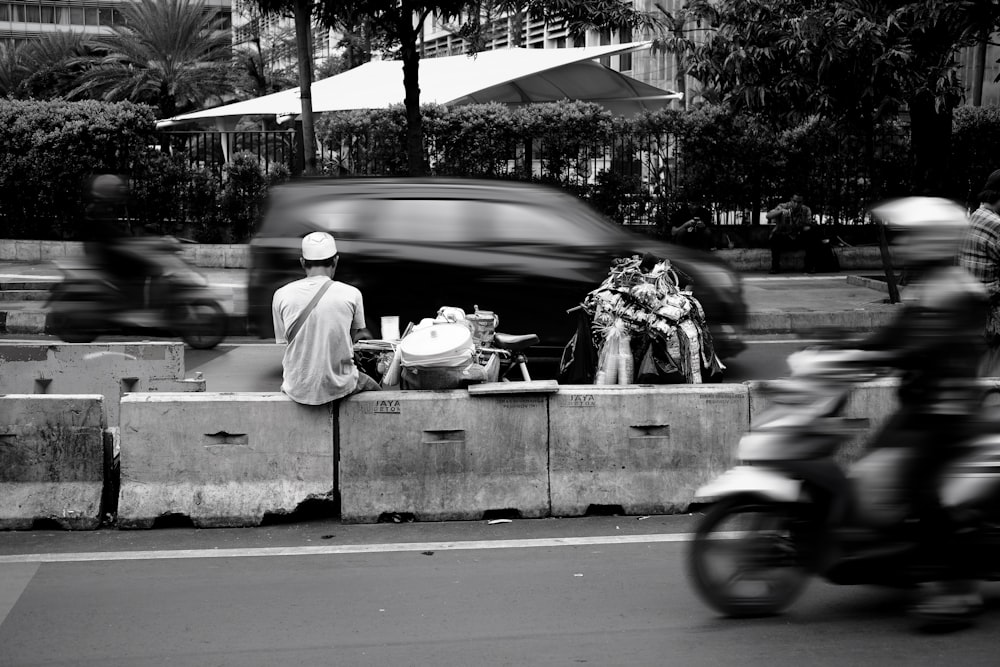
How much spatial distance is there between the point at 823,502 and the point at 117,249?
8356 millimetres

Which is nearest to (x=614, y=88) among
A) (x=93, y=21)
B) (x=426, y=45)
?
(x=426, y=45)

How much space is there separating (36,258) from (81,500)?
49.1 ft

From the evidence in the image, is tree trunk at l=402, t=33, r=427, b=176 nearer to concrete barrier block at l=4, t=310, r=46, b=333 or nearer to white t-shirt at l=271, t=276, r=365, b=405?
concrete barrier block at l=4, t=310, r=46, b=333

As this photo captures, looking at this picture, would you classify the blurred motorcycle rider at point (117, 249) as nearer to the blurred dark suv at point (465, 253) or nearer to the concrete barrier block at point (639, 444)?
the blurred dark suv at point (465, 253)

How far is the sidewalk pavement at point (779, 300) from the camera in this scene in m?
13.9

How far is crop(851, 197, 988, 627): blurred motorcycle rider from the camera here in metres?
4.59

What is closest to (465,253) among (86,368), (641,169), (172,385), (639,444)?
(172,385)

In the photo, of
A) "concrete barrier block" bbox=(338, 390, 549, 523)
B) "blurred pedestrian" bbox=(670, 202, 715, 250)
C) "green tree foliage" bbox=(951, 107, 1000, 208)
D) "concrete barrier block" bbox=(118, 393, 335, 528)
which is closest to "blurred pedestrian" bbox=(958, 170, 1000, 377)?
"concrete barrier block" bbox=(338, 390, 549, 523)

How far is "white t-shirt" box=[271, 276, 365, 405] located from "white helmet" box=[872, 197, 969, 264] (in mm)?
3106

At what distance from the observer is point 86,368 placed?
27.6 feet

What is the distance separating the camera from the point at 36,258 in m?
20.0

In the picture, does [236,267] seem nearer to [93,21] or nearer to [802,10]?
[802,10]

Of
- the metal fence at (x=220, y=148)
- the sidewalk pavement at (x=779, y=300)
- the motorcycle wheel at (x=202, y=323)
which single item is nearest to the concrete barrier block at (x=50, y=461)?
the sidewalk pavement at (x=779, y=300)

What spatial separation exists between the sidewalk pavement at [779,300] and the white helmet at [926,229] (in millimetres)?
6356
